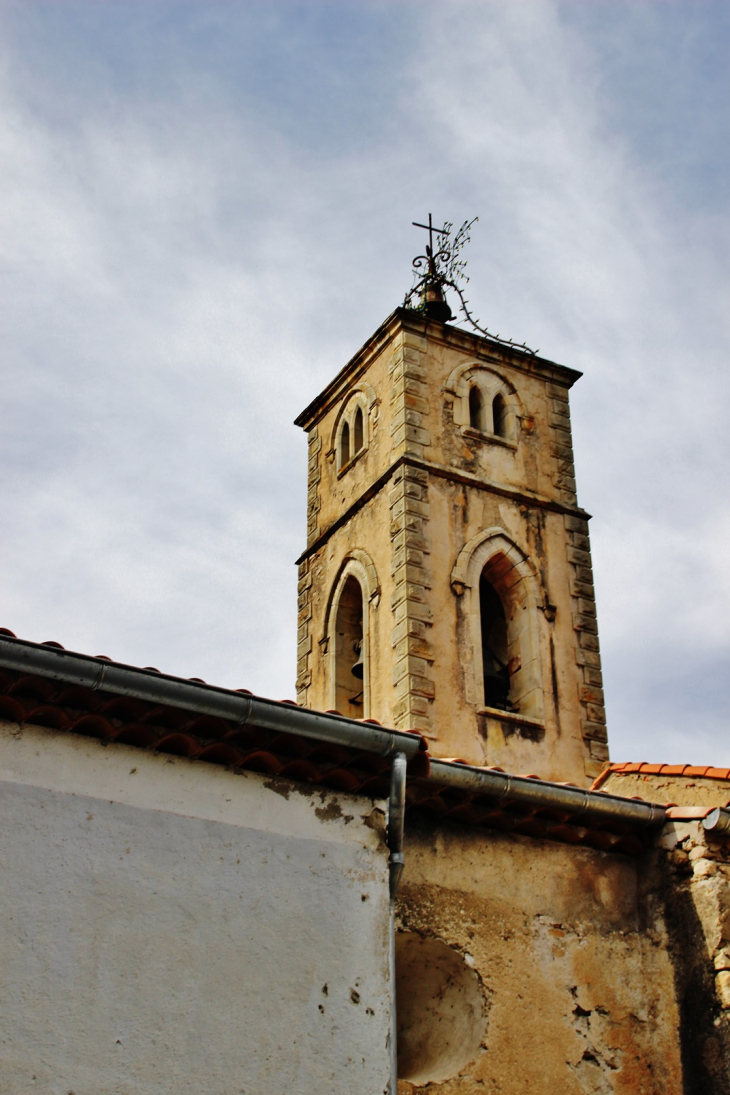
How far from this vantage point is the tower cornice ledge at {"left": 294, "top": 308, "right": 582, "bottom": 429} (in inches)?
668

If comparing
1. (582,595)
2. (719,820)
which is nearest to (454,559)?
(582,595)

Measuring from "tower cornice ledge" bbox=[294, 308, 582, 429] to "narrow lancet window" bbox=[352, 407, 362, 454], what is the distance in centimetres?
61

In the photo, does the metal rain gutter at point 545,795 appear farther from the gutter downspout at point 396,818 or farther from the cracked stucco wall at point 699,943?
the gutter downspout at point 396,818

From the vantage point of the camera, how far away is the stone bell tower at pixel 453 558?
14383 millimetres

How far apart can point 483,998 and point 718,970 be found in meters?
1.49

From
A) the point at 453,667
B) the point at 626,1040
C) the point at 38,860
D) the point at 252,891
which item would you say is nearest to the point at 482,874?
the point at 626,1040

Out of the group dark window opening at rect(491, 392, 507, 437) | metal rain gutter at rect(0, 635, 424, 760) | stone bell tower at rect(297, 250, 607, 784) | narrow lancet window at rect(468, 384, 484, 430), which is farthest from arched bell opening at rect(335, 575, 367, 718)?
metal rain gutter at rect(0, 635, 424, 760)

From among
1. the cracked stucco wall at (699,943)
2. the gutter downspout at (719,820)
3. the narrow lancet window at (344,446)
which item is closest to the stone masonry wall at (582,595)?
the narrow lancet window at (344,446)

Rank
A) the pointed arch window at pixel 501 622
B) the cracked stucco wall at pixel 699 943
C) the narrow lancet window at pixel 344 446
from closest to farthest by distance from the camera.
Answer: the cracked stucco wall at pixel 699 943, the pointed arch window at pixel 501 622, the narrow lancet window at pixel 344 446

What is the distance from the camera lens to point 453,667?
47.4 feet

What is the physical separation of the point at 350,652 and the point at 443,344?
14.1 feet

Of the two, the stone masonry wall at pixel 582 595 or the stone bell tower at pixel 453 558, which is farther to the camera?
the stone masonry wall at pixel 582 595

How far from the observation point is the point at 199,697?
6379 mm

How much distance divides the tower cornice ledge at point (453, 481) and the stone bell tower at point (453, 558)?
0.8 inches
